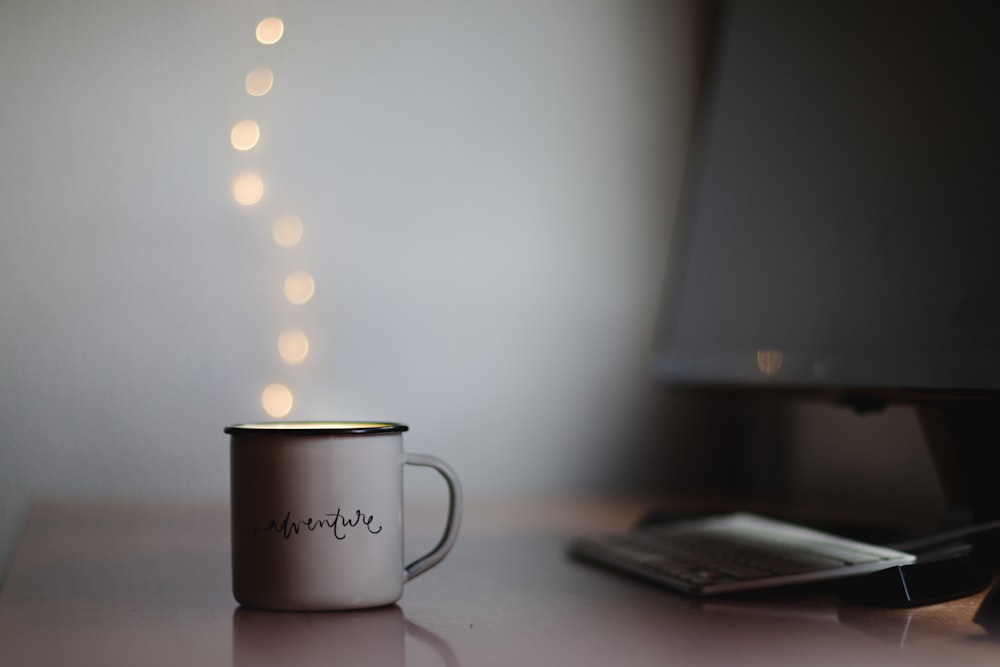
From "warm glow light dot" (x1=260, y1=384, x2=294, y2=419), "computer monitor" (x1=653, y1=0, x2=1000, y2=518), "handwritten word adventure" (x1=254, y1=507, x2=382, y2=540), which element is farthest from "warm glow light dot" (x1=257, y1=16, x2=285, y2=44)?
"handwritten word adventure" (x1=254, y1=507, x2=382, y2=540)

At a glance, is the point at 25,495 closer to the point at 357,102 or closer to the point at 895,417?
the point at 357,102

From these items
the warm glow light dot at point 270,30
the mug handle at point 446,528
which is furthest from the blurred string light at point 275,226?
the mug handle at point 446,528

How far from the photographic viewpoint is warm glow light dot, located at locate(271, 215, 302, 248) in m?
1.15

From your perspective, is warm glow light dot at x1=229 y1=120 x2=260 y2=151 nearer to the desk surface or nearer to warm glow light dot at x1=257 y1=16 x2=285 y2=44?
warm glow light dot at x1=257 y1=16 x2=285 y2=44

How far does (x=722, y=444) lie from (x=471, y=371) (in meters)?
0.40

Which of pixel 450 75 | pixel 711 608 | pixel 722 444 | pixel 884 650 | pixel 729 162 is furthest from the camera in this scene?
pixel 722 444

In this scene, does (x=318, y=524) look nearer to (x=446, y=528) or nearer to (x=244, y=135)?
(x=446, y=528)

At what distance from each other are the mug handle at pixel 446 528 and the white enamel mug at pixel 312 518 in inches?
1.5

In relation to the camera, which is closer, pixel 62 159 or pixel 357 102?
pixel 62 159

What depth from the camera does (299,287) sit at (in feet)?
3.82

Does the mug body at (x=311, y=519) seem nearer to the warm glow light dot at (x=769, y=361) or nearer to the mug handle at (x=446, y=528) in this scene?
the mug handle at (x=446, y=528)

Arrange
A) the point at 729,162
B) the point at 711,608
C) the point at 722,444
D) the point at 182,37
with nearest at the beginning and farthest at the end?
the point at 711,608, the point at 729,162, the point at 182,37, the point at 722,444

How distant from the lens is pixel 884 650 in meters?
0.50

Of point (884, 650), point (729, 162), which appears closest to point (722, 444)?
point (729, 162)
